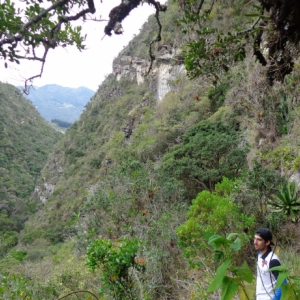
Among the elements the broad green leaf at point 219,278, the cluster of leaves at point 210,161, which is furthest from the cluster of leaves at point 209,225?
the cluster of leaves at point 210,161

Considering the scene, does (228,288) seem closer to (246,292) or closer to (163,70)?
(246,292)

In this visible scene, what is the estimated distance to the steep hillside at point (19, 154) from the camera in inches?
1616

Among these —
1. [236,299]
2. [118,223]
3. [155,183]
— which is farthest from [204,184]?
[236,299]

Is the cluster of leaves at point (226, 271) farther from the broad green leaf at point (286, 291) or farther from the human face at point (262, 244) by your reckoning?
the human face at point (262, 244)

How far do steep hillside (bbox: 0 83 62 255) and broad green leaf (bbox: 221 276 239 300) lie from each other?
38375 millimetres

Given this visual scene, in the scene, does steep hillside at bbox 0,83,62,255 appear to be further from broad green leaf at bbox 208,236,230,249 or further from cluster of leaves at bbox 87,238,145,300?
broad green leaf at bbox 208,236,230,249

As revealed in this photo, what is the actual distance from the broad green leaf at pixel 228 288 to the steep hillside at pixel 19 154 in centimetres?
3837

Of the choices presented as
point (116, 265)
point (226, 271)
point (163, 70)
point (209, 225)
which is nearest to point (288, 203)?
point (209, 225)

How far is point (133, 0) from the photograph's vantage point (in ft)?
5.22

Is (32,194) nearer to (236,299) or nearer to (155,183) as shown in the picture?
(155,183)

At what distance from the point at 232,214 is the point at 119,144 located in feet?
90.8

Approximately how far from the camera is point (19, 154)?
2106 inches

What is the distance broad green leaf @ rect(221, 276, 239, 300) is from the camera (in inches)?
38.7

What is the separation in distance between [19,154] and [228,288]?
57788 millimetres
